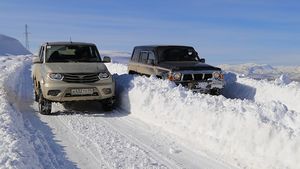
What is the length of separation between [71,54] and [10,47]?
139 m

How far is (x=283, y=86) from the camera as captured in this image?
13.5 metres

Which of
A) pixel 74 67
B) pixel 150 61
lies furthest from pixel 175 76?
pixel 74 67

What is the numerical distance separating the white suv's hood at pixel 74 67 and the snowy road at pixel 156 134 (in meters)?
1.01

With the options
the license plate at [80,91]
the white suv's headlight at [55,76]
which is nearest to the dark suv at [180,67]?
the license plate at [80,91]

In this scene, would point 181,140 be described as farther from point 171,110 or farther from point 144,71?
point 144,71

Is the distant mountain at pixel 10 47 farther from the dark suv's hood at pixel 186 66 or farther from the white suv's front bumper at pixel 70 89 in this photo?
the white suv's front bumper at pixel 70 89

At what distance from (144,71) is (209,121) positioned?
748 cm

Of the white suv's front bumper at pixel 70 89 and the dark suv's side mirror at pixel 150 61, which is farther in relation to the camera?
the dark suv's side mirror at pixel 150 61

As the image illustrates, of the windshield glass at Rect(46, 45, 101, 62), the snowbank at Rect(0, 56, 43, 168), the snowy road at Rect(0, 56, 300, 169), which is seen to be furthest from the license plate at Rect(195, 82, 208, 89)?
the snowbank at Rect(0, 56, 43, 168)

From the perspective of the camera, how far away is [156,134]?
349 inches

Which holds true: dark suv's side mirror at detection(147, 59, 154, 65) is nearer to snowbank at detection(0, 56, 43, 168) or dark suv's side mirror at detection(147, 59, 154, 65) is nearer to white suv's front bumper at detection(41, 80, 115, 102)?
white suv's front bumper at detection(41, 80, 115, 102)

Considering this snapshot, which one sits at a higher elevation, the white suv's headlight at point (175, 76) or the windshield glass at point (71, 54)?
the windshield glass at point (71, 54)

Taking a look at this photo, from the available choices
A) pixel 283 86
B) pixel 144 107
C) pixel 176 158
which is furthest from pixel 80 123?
pixel 283 86

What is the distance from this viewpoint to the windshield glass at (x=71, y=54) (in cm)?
1238
